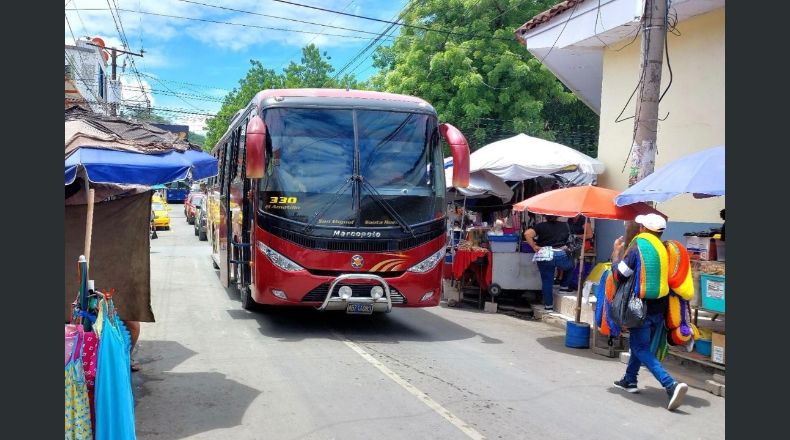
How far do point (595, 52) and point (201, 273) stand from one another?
32.7ft

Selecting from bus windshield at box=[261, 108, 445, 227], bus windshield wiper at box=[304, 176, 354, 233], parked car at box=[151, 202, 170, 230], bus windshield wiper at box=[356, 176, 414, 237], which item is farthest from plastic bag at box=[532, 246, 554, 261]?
parked car at box=[151, 202, 170, 230]

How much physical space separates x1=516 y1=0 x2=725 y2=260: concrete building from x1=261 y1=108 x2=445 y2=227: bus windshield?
3.48 m

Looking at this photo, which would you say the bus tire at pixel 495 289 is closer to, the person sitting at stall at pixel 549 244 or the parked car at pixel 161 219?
the person sitting at stall at pixel 549 244

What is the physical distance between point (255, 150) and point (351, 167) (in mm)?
1276

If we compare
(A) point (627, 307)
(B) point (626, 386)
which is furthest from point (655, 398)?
(A) point (627, 307)

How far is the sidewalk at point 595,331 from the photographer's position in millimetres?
7031

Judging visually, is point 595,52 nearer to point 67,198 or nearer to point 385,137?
point 385,137

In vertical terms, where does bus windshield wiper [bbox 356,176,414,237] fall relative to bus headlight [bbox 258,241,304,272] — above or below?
above

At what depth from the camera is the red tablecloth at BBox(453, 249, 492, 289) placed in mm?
11758

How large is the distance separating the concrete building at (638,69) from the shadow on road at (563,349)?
2869mm

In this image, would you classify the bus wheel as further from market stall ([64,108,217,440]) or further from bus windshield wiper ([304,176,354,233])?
market stall ([64,108,217,440])

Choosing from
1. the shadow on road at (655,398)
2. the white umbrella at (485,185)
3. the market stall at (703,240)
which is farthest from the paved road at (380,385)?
the white umbrella at (485,185)

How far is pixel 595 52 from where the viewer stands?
44.0 ft

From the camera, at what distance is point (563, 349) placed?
8.68 m
